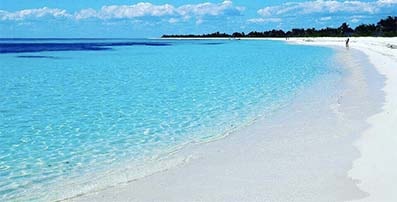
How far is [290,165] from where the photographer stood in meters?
6.91

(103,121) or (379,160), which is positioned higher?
(379,160)

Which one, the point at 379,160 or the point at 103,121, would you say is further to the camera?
the point at 103,121

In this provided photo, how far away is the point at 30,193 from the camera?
5.91 m

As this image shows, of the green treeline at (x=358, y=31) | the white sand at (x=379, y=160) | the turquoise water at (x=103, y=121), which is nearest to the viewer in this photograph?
the white sand at (x=379, y=160)

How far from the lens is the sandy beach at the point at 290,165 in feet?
18.5

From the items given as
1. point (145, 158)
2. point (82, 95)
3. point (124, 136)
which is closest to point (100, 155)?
point (145, 158)

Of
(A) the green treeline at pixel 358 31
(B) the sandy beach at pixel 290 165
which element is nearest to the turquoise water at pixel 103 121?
(B) the sandy beach at pixel 290 165

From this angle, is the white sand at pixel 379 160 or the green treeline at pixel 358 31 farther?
the green treeline at pixel 358 31

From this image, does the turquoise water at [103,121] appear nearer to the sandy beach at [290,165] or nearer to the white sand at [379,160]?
the sandy beach at [290,165]

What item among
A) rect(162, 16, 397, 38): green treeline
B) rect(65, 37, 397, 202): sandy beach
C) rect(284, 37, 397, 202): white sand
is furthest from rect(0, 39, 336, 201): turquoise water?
rect(162, 16, 397, 38): green treeline

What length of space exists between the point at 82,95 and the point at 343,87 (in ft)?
29.4

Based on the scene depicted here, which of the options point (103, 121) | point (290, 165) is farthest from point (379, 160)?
point (103, 121)

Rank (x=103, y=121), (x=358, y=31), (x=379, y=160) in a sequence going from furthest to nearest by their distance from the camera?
(x=358, y=31), (x=103, y=121), (x=379, y=160)

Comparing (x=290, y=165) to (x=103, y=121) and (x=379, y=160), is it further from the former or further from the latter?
(x=103, y=121)
